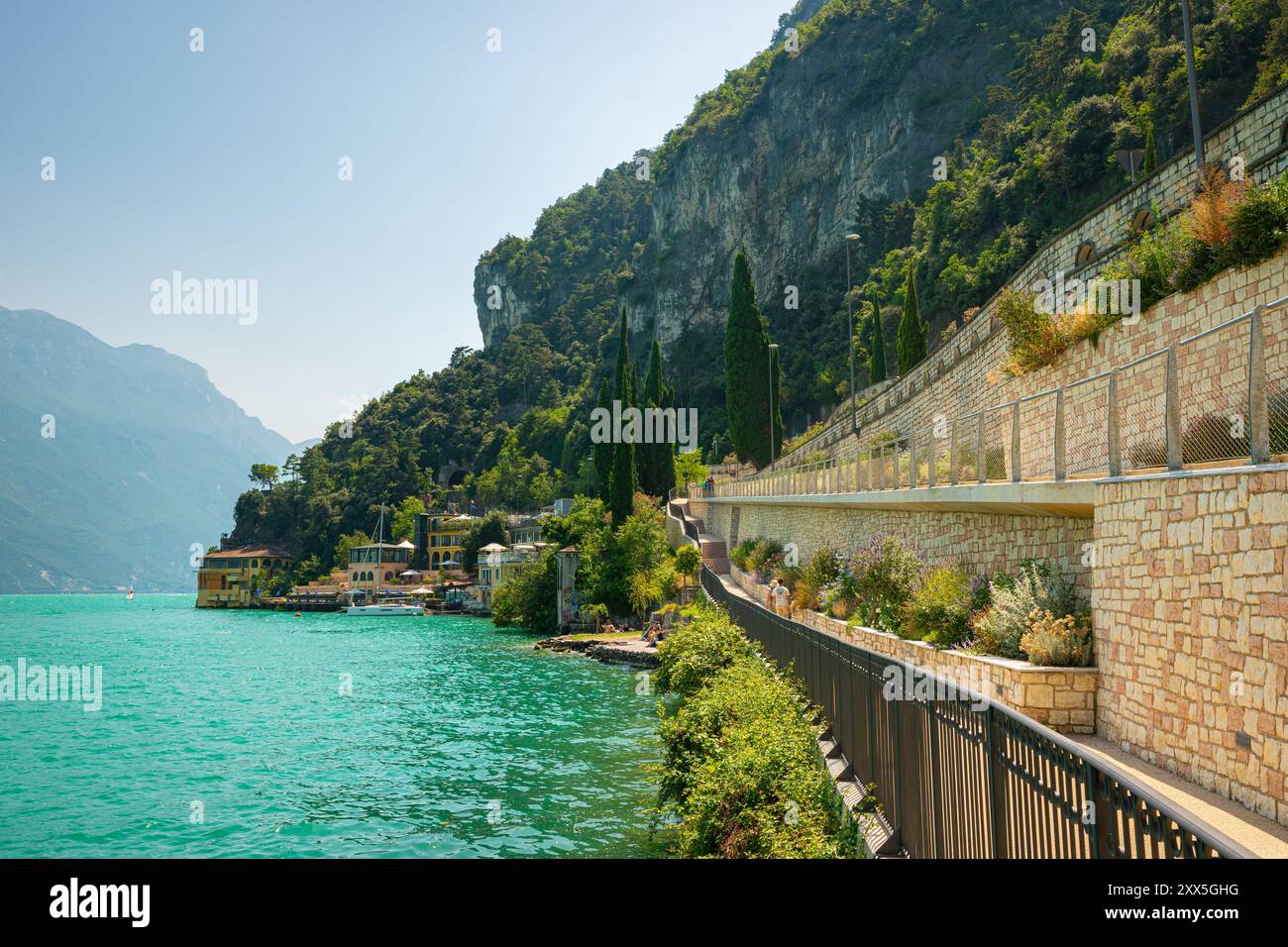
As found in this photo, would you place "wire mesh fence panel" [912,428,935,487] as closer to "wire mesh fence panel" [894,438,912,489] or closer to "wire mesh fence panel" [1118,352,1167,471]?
"wire mesh fence panel" [894,438,912,489]

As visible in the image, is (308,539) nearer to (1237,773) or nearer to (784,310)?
(784,310)

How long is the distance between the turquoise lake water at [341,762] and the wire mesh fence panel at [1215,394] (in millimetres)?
9646

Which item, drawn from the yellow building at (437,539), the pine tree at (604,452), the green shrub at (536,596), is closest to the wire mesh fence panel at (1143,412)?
the green shrub at (536,596)

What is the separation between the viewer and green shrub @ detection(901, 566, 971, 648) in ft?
38.1

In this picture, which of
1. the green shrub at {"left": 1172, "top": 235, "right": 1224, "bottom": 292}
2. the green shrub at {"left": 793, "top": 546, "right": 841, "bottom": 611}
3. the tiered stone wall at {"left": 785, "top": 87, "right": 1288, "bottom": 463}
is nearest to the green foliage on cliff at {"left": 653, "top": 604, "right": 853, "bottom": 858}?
the green shrub at {"left": 793, "top": 546, "right": 841, "bottom": 611}

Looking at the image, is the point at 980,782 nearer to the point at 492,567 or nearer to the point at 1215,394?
the point at 1215,394

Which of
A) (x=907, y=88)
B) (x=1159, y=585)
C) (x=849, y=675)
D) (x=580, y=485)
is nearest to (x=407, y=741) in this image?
(x=849, y=675)

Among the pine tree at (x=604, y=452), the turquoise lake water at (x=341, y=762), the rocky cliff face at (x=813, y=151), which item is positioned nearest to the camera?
the turquoise lake water at (x=341, y=762)

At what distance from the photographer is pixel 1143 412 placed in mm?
8531

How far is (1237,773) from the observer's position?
6121 millimetres

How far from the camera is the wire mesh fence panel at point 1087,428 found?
9305mm

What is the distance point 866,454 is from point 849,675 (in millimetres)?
11209

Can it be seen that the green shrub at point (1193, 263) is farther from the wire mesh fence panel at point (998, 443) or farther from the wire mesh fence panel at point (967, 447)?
the wire mesh fence panel at point (967, 447)

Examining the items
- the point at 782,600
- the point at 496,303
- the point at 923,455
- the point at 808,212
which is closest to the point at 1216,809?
the point at 923,455
